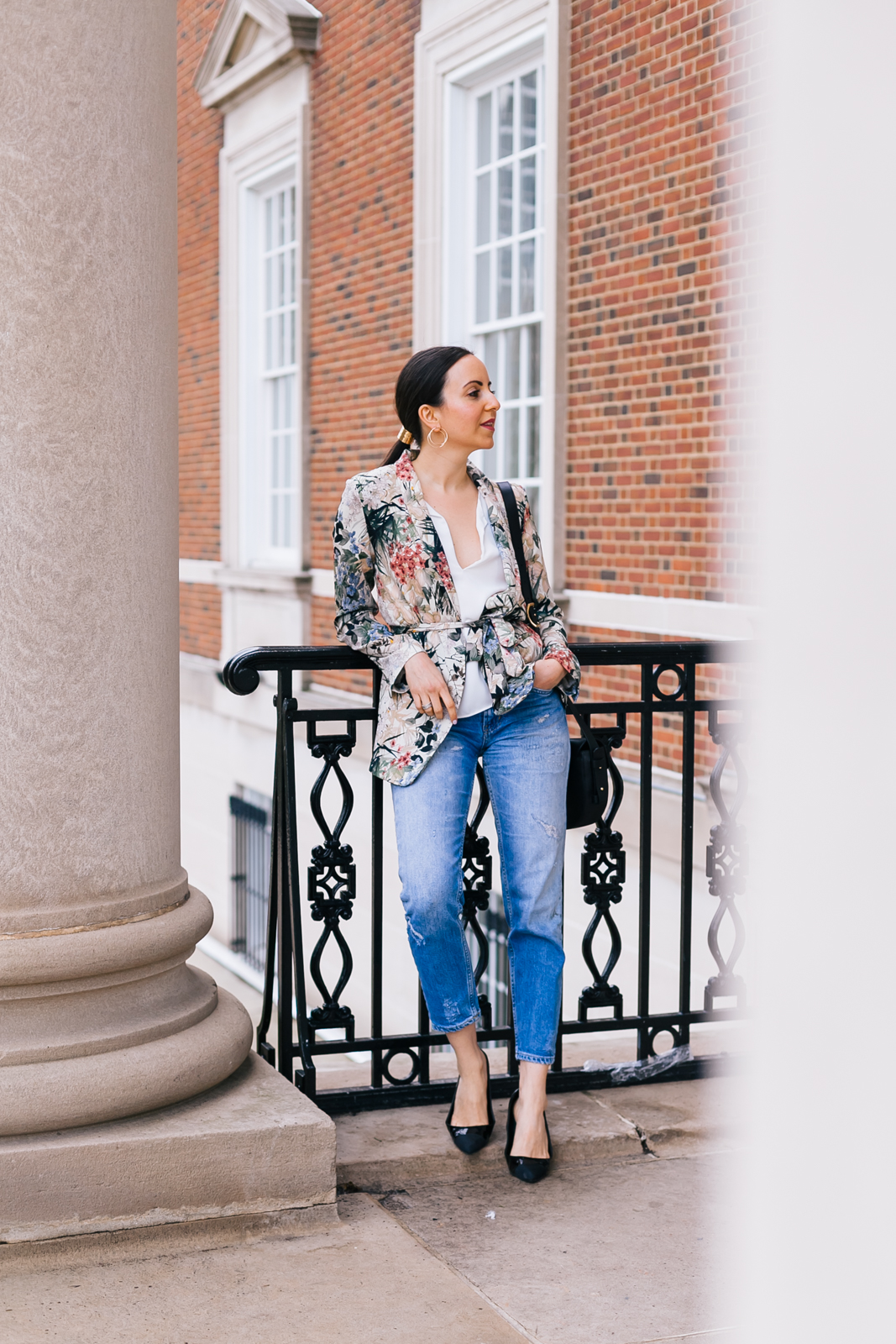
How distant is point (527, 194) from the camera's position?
9805 mm

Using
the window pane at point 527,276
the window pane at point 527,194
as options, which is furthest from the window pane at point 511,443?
the window pane at point 527,194

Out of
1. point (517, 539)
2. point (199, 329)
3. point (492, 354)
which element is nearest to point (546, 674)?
point (517, 539)

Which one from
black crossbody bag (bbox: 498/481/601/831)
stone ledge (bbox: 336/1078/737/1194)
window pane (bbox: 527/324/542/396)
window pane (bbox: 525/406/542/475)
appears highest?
window pane (bbox: 527/324/542/396)

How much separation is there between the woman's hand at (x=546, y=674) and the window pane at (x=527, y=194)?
696 cm

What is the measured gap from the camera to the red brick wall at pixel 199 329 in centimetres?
1491

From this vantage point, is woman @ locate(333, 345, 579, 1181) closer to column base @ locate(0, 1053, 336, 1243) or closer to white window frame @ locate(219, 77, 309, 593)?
column base @ locate(0, 1053, 336, 1243)

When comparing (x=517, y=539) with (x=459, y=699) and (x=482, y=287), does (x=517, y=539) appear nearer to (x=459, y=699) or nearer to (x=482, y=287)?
(x=459, y=699)

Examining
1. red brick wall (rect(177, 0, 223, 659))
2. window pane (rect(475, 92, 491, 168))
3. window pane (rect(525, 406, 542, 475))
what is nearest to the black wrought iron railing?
window pane (rect(525, 406, 542, 475))

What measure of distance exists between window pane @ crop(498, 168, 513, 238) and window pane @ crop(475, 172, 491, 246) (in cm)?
13

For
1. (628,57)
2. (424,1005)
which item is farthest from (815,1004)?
(628,57)

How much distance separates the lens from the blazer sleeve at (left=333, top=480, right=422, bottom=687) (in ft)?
11.1

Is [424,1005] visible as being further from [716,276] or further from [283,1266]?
[716,276]

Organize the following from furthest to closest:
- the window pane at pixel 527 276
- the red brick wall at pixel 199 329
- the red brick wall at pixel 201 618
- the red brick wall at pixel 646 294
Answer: the red brick wall at pixel 201 618 < the red brick wall at pixel 199 329 < the window pane at pixel 527 276 < the red brick wall at pixel 646 294

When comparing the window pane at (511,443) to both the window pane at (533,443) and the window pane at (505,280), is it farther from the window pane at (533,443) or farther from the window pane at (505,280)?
the window pane at (505,280)
